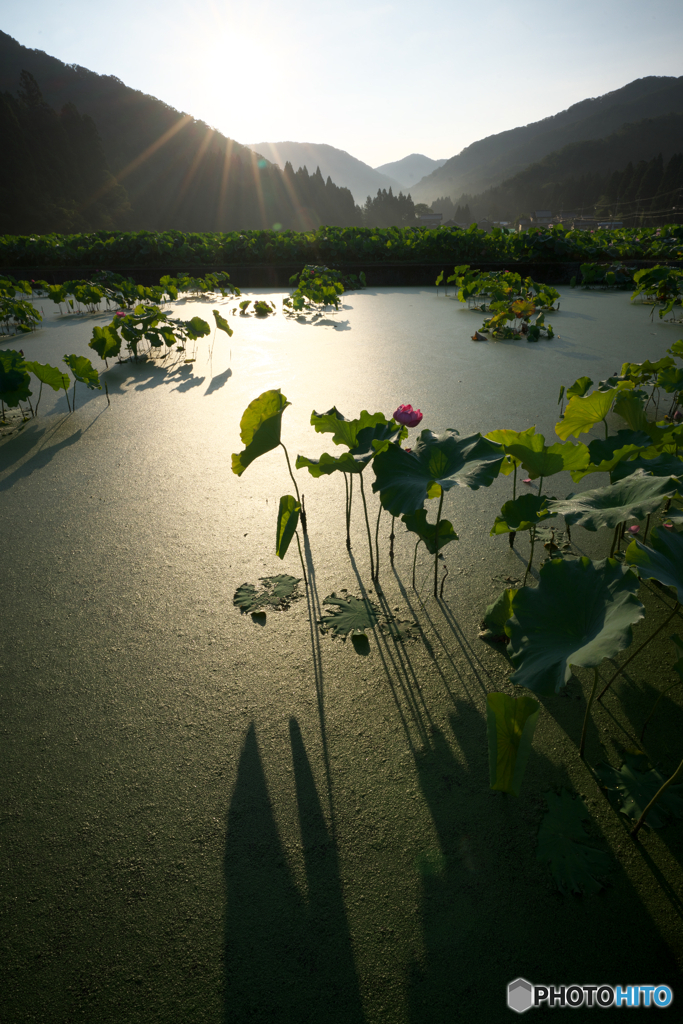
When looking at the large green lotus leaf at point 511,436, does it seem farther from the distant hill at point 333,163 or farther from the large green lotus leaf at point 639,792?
the distant hill at point 333,163

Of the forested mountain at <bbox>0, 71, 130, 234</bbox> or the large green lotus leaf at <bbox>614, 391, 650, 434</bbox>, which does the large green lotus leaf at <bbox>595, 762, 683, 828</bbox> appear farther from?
the forested mountain at <bbox>0, 71, 130, 234</bbox>

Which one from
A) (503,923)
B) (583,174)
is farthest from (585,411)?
(583,174)

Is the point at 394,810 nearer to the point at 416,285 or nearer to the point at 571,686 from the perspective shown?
the point at 571,686

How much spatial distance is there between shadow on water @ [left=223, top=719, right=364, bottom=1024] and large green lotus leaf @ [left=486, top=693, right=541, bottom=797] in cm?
26

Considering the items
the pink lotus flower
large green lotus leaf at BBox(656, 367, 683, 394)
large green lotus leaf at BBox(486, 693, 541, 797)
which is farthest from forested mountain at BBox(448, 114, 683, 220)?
large green lotus leaf at BBox(486, 693, 541, 797)

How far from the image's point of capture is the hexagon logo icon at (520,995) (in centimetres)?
55

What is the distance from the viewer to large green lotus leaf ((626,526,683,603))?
0.65 metres

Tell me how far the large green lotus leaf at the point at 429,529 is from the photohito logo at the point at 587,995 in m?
0.70

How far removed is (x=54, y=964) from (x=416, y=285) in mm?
7136

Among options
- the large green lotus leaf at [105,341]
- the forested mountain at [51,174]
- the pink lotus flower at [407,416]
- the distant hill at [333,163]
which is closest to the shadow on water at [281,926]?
the pink lotus flower at [407,416]

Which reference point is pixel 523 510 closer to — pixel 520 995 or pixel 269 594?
pixel 269 594

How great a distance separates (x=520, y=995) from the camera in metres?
0.55

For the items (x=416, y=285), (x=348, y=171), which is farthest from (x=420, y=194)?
(x=416, y=285)

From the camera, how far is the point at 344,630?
1067 mm
